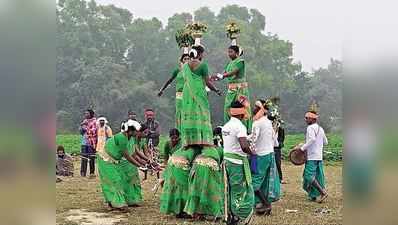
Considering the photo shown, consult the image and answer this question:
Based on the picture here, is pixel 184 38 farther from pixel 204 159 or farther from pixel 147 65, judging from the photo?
pixel 147 65

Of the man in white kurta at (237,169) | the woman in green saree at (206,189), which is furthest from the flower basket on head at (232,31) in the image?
the man in white kurta at (237,169)

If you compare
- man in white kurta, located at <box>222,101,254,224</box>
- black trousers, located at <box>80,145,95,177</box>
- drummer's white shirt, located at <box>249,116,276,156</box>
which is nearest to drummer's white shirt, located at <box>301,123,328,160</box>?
drummer's white shirt, located at <box>249,116,276,156</box>

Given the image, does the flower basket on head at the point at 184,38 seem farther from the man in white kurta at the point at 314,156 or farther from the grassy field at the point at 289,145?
the grassy field at the point at 289,145

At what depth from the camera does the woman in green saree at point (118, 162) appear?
9.02 m

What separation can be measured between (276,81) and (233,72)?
34698mm

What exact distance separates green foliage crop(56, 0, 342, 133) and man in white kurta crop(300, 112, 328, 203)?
20393 millimetres

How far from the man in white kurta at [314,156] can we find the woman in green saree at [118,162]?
300 centimetres

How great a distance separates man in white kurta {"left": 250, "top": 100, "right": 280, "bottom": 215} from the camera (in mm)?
8703

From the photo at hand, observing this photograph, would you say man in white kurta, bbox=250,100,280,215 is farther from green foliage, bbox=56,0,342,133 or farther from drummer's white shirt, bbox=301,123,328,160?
green foliage, bbox=56,0,342,133
